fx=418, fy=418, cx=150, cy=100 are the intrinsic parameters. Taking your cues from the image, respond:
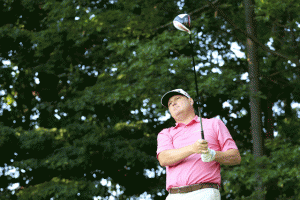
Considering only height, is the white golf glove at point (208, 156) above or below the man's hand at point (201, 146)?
below

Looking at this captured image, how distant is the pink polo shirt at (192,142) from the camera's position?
2.32 meters

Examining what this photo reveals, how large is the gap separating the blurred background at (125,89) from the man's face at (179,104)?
16.8 ft

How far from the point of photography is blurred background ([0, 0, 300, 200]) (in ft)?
27.0

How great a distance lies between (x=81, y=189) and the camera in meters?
9.12

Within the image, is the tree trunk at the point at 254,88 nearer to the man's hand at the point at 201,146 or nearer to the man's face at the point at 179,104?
the man's face at the point at 179,104

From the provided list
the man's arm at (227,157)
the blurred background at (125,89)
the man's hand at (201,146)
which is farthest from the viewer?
the blurred background at (125,89)

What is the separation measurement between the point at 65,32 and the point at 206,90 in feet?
12.9

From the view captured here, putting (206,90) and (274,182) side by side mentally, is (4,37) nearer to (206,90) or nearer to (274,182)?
(206,90)

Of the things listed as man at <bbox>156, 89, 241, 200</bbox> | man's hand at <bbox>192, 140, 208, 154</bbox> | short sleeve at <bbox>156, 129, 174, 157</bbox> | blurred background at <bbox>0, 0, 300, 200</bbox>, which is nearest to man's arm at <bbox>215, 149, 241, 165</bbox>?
man at <bbox>156, 89, 241, 200</bbox>

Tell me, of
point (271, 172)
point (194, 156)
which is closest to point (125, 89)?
point (271, 172)

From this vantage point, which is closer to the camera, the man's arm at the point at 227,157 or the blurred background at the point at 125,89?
the man's arm at the point at 227,157

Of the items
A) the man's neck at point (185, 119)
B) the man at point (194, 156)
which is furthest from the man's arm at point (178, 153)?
the man's neck at point (185, 119)

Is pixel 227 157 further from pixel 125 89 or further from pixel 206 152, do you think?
pixel 125 89

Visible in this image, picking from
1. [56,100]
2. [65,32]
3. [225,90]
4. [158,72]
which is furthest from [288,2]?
[56,100]
